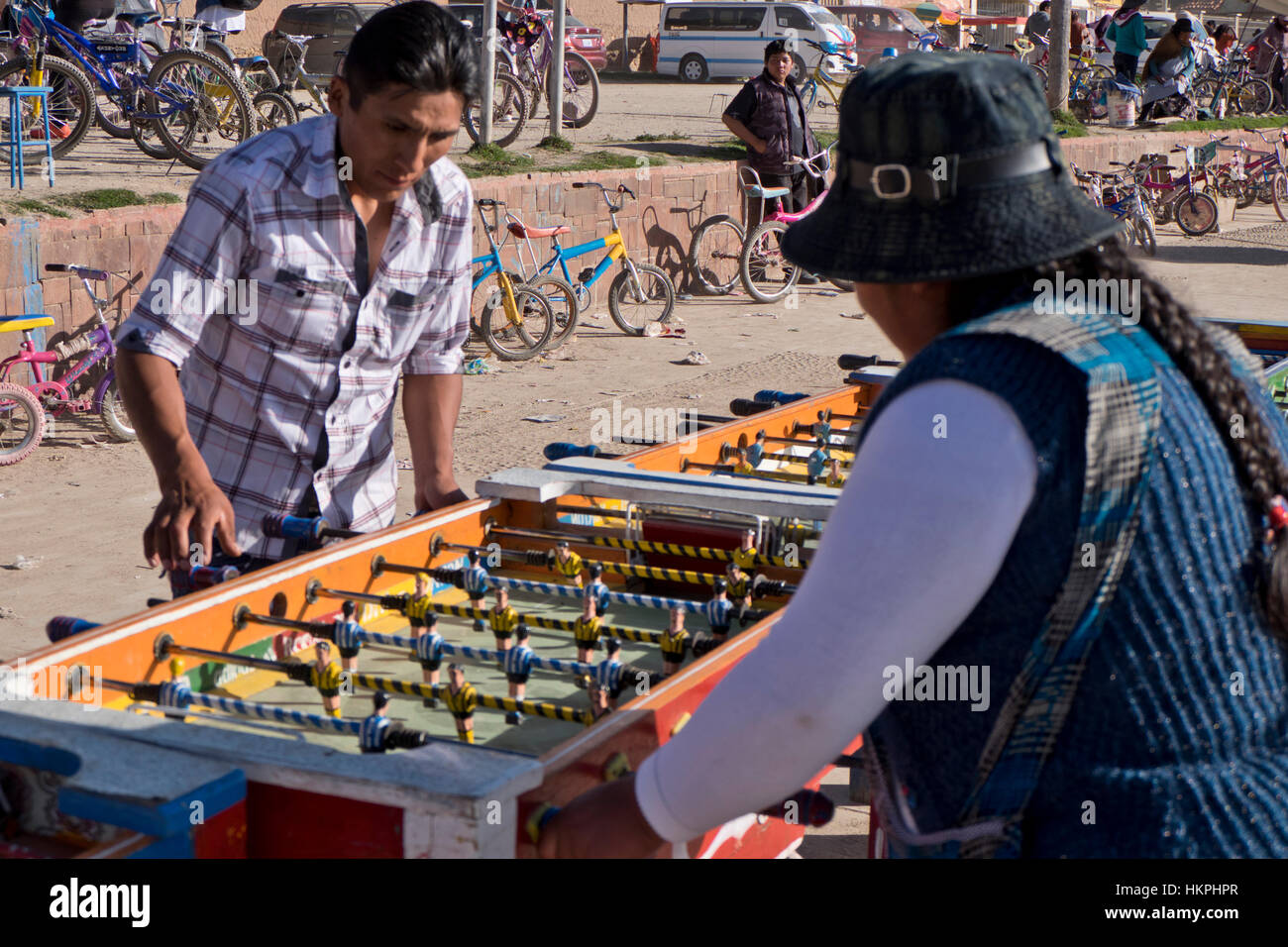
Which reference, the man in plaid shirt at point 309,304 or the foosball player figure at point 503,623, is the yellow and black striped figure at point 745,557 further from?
the man in plaid shirt at point 309,304

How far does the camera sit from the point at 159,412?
8.05 feet

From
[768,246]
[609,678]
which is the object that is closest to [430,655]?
[609,678]

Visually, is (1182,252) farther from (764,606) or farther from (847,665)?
(847,665)

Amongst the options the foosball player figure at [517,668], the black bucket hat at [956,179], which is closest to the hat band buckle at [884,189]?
the black bucket hat at [956,179]

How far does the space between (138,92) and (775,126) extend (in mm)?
4976

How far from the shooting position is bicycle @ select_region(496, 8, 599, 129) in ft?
46.2

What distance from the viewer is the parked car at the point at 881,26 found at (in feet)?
95.9

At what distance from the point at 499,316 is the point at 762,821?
7440 millimetres

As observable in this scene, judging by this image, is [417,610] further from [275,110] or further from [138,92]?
[275,110]

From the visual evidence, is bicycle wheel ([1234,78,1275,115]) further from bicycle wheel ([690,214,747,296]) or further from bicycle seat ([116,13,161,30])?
bicycle seat ([116,13,161,30])

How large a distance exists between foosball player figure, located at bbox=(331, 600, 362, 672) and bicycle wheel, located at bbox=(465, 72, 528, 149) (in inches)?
403

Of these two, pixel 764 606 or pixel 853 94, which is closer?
pixel 853 94
